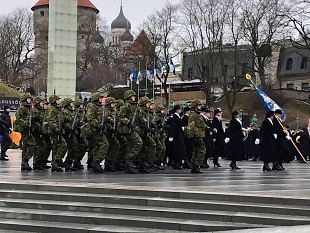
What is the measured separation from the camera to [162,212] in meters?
8.95

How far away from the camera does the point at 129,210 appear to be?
9180 mm

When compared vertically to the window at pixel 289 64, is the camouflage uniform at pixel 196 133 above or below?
below

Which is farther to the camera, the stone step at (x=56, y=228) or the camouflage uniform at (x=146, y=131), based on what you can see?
the camouflage uniform at (x=146, y=131)

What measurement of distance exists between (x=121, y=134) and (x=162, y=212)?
4629 millimetres

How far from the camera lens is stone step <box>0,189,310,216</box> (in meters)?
8.65

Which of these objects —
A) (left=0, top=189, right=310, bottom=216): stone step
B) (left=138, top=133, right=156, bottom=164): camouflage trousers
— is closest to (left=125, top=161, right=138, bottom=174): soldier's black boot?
(left=138, top=133, right=156, bottom=164): camouflage trousers

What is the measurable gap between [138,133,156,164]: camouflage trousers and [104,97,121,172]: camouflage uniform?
0.61 meters

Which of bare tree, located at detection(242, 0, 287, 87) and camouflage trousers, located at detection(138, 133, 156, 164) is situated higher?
bare tree, located at detection(242, 0, 287, 87)

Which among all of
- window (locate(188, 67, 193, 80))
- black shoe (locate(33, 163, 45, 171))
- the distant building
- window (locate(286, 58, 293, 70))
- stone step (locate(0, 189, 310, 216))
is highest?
the distant building

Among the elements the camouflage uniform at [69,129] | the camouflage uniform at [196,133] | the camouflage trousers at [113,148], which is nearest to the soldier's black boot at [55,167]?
the camouflage uniform at [69,129]

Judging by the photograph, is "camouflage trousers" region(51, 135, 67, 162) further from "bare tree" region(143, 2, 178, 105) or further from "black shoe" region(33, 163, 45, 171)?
"bare tree" region(143, 2, 178, 105)

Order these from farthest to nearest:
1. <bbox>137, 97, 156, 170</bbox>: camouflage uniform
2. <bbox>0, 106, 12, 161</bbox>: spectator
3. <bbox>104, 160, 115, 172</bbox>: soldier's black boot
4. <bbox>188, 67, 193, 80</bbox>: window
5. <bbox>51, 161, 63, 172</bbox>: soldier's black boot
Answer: <bbox>188, 67, 193, 80</bbox>: window → <bbox>0, 106, 12, 161</bbox>: spectator → <bbox>104, 160, 115, 172</bbox>: soldier's black boot → <bbox>51, 161, 63, 172</bbox>: soldier's black boot → <bbox>137, 97, 156, 170</bbox>: camouflage uniform

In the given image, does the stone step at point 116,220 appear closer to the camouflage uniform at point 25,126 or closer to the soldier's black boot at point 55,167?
the camouflage uniform at point 25,126

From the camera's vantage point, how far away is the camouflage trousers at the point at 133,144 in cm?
1298
